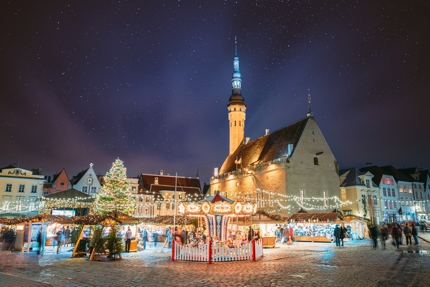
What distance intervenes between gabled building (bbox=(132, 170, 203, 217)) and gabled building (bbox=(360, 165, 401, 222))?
31.9m

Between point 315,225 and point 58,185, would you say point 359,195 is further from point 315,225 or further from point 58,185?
point 58,185

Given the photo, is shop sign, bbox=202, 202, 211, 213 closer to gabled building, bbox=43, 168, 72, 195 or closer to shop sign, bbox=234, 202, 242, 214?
shop sign, bbox=234, 202, 242, 214

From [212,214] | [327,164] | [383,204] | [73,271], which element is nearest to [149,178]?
[327,164]

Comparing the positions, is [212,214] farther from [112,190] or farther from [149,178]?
[149,178]

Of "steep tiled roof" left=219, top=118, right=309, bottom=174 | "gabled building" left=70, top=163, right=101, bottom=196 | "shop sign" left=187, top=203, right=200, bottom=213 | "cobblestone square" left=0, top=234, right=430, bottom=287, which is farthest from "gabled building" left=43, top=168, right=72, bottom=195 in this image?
"cobblestone square" left=0, top=234, right=430, bottom=287

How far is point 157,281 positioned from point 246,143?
46.9 meters

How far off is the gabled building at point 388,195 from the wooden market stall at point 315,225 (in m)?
26.5

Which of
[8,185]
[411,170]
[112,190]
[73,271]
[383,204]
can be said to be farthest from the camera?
[411,170]

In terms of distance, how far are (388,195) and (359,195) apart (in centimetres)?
1223

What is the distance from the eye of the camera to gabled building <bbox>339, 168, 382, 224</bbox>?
1897 inches

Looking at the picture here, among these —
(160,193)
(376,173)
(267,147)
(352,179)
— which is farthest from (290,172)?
(160,193)

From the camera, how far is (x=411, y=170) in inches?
2692

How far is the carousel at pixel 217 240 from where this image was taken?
17172mm

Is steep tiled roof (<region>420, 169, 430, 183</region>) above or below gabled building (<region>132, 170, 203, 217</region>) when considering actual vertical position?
above
